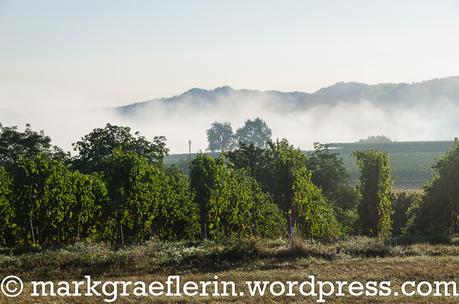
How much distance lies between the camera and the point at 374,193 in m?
41.0

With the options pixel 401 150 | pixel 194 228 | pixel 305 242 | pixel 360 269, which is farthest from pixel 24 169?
pixel 401 150

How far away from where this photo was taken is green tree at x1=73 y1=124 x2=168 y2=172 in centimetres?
6031

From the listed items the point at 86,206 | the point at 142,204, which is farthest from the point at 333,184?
the point at 86,206

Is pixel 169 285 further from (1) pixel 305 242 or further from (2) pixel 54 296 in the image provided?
(1) pixel 305 242

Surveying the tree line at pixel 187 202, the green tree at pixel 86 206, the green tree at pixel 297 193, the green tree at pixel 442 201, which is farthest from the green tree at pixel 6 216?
the green tree at pixel 442 201

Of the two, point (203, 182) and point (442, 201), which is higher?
point (203, 182)

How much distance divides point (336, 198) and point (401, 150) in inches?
5202

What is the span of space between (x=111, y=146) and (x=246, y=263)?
145 ft

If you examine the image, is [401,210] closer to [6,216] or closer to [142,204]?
[142,204]

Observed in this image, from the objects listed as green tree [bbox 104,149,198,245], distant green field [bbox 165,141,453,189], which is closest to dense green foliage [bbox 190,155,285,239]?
green tree [bbox 104,149,198,245]

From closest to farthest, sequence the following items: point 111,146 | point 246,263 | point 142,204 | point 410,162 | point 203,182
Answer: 1. point 246,263
2. point 142,204
3. point 203,182
4. point 111,146
5. point 410,162

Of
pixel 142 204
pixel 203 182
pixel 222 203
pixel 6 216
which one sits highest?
pixel 203 182

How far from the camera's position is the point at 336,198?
220ft

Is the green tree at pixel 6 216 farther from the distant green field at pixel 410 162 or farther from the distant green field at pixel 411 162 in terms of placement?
the distant green field at pixel 411 162
